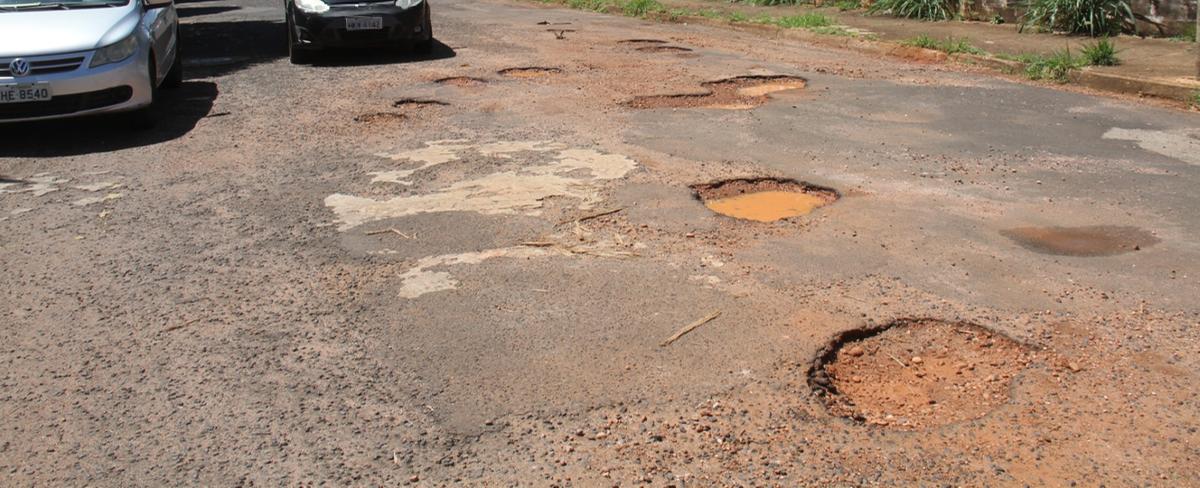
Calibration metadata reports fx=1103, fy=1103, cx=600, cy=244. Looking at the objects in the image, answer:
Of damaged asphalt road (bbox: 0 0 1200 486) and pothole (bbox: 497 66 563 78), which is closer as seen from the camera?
damaged asphalt road (bbox: 0 0 1200 486)

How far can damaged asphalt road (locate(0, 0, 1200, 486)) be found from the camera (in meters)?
3.61

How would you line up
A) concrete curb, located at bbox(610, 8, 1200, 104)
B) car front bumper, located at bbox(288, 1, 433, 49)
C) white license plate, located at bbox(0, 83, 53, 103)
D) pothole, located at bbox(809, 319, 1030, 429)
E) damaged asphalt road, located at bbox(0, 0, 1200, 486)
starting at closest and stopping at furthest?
damaged asphalt road, located at bbox(0, 0, 1200, 486), pothole, located at bbox(809, 319, 1030, 429), white license plate, located at bbox(0, 83, 53, 103), concrete curb, located at bbox(610, 8, 1200, 104), car front bumper, located at bbox(288, 1, 433, 49)

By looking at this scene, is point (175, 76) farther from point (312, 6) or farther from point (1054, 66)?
point (1054, 66)

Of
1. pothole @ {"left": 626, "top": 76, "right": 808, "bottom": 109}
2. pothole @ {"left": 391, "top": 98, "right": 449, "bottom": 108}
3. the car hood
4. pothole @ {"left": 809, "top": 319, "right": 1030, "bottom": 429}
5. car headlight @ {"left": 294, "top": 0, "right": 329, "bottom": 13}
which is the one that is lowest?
pothole @ {"left": 809, "top": 319, "right": 1030, "bottom": 429}

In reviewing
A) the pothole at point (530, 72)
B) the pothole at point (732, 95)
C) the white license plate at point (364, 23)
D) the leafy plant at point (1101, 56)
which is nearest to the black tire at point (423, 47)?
the white license plate at point (364, 23)

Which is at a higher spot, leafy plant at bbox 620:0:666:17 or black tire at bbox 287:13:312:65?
leafy plant at bbox 620:0:666:17

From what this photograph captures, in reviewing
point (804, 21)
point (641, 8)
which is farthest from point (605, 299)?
point (641, 8)

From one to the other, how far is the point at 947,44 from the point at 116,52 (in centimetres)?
883

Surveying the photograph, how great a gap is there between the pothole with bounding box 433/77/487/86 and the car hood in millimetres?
2946

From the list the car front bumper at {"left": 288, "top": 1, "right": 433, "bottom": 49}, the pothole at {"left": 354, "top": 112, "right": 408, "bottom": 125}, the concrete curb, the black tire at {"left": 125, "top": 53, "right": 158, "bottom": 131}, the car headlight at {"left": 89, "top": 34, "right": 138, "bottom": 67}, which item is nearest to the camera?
the car headlight at {"left": 89, "top": 34, "right": 138, "bottom": 67}

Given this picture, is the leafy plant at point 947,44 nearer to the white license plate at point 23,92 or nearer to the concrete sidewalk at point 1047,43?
the concrete sidewalk at point 1047,43

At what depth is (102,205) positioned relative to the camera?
268 inches

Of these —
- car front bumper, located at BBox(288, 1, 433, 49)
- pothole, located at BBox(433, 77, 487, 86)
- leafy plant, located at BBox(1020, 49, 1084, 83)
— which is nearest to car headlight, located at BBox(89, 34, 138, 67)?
pothole, located at BBox(433, 77, 487, 86)

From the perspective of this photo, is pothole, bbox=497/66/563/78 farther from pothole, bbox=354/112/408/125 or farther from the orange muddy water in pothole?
the orange muddy water in pothole
